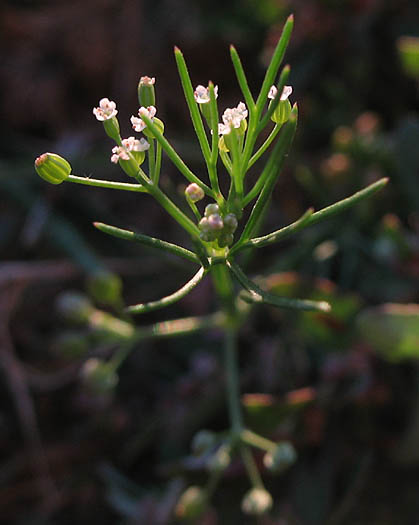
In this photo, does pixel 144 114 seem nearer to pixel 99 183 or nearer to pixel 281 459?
pixel 99 183

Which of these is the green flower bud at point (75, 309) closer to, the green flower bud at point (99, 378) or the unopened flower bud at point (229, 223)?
the green flower bud at point (99, 378)

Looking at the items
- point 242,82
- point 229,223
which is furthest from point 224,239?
point 242,82

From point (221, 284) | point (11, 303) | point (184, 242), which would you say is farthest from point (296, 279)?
point (11, 303)

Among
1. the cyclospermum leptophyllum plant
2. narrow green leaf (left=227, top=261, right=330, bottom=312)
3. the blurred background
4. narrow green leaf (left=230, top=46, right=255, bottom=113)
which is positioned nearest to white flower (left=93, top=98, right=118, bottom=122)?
the cyclospermum leptophyllum plant

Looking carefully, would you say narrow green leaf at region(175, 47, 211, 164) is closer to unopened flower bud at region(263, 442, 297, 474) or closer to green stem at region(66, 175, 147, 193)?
green stem at region(66, 175, 147, 193)

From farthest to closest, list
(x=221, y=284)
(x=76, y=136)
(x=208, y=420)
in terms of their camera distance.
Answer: (x=76, y=136) → (x=208, y=420) → (x=221, y=284)

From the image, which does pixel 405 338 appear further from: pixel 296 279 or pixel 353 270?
pixel 353 270
